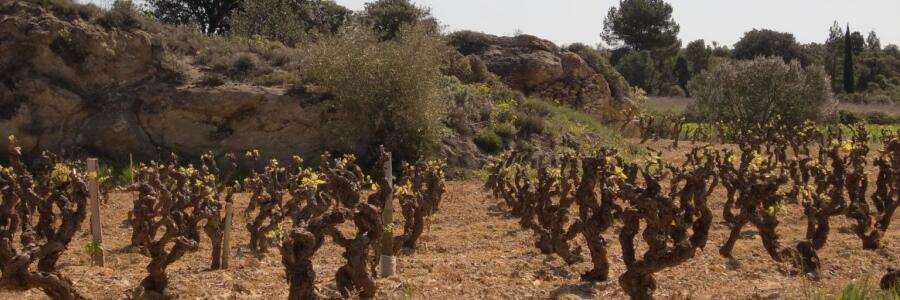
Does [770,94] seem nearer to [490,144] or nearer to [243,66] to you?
[490,144]

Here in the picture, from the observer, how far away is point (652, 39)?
60.0 metres

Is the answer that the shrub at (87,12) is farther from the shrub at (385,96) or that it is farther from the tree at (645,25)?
the tree at (645,25)

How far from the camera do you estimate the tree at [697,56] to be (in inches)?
2191

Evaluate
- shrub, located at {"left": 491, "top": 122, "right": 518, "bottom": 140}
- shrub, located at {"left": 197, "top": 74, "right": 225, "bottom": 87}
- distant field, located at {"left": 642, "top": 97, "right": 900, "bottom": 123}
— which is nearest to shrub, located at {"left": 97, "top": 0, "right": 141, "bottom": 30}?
shrub, located at {"left": 197, "top": 74, "right": 225, "bottom": 87}

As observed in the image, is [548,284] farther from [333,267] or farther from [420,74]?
[420,74]

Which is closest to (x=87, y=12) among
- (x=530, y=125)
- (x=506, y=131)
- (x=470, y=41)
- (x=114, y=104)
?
(x=114, y=104)

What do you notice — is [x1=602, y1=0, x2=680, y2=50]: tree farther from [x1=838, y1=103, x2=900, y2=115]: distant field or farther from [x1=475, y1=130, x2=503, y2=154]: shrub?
[x1=475, y1=130, x2=503, y2=154]: shrub

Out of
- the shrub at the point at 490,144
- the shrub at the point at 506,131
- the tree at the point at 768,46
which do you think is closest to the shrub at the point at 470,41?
the shrub at the point at 506,131

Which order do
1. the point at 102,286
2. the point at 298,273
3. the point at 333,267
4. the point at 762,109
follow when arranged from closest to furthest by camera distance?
1. the point at 298,273
2. the point at 102,286
3. the point at 333,267
4. the point at 762,109

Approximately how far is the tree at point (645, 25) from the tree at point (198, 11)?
3692 cm

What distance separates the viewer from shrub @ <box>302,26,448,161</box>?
17.3 m

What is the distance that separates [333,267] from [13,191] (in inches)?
143

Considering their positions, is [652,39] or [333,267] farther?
[652,39]

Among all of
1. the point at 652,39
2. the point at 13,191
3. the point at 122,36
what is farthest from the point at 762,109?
the point at 652,39
